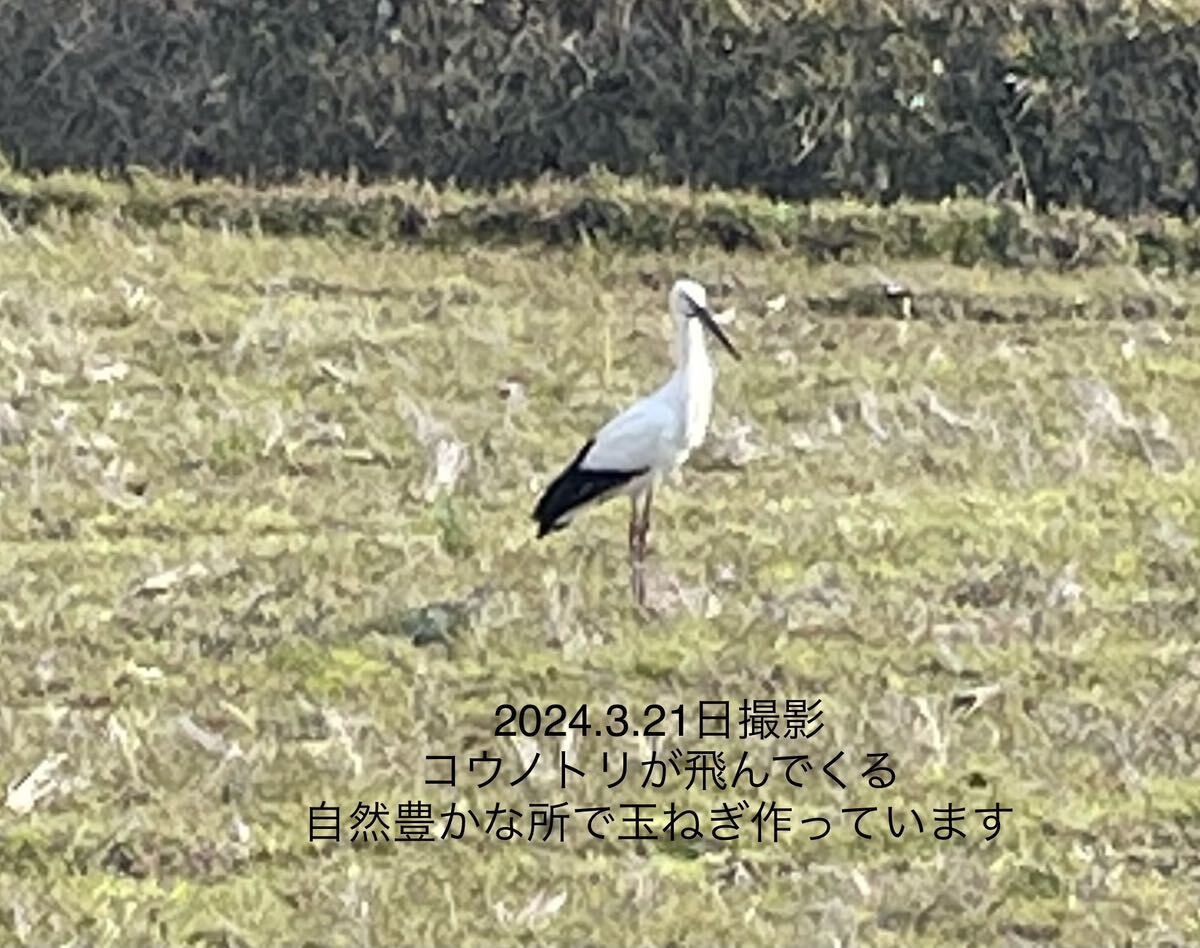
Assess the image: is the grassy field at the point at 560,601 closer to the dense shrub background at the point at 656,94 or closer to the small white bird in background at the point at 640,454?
the small white bird in background at the point at 640,454

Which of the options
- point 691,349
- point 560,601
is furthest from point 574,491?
point 691,349

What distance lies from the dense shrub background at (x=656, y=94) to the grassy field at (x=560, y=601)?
2.39 metres

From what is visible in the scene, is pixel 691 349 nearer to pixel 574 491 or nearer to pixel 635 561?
pixel 574 491

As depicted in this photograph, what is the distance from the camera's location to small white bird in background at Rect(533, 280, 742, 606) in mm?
10164

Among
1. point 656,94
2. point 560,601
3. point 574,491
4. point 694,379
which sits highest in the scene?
point 694,379

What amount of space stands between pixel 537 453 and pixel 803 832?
4.21 meters

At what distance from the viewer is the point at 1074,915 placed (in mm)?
7449

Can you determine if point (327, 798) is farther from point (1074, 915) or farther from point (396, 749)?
point (1074, 915)

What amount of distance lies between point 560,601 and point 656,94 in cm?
861

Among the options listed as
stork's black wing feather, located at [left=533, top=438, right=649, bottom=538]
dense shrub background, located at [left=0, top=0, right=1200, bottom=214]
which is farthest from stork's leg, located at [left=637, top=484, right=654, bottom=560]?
dense shrub background, located at [left=0, top=0, right=1200, bottom=214]

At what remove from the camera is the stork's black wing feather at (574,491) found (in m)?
10.1

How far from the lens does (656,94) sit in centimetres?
1808

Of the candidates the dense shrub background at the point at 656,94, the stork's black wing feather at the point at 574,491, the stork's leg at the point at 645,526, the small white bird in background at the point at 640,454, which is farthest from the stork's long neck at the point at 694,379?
the dense shrub background at the point at 656,94

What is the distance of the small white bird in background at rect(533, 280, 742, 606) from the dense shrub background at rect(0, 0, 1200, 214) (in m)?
7.31
